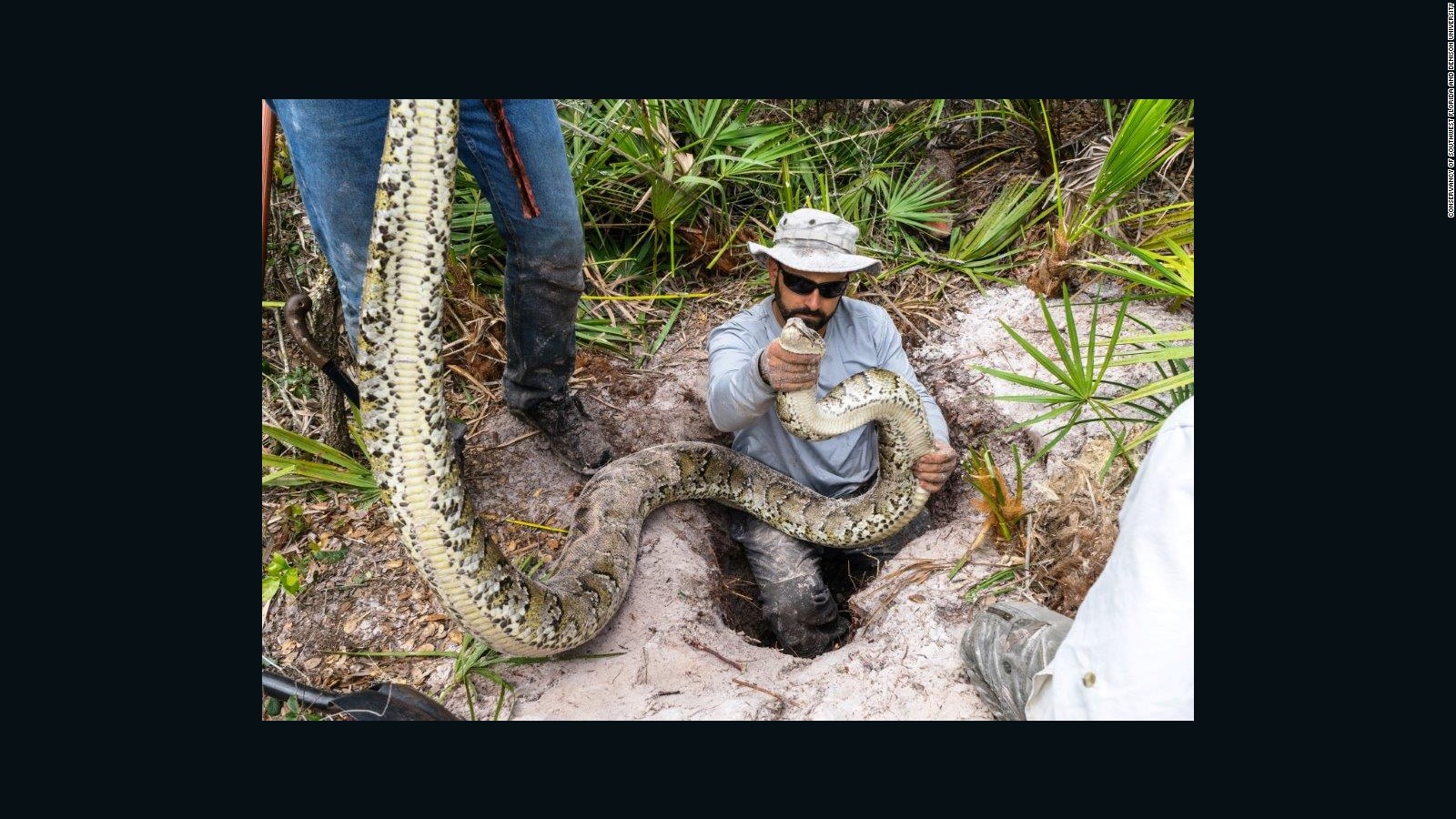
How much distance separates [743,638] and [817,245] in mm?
1869

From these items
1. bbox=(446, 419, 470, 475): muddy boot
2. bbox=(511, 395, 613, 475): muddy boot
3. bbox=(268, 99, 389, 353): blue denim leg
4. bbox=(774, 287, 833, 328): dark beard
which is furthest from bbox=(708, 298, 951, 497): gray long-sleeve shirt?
bbox=(268, 99, 389, 353): blue denim leg

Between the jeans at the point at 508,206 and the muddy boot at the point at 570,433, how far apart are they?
10cm

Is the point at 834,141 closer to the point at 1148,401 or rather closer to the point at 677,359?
the point at 677,359

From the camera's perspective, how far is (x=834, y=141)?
5.68 m

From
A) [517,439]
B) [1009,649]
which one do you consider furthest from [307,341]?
[1009,649]

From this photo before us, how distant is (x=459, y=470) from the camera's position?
8.77 feet

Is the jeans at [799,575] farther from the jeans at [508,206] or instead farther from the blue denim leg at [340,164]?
the blue denim leg at [340,164]

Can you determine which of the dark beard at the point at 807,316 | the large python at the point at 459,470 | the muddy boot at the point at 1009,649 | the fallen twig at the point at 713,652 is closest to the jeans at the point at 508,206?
the large python at the point at 459,470

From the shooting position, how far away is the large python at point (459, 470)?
7.62ft

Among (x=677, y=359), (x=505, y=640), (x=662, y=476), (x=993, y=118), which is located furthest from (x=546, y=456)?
(x=993, y=118)

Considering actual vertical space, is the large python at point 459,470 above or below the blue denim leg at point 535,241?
below

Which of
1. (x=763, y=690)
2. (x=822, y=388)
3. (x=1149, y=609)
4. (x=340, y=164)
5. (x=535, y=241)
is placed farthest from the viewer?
(x=822, y=388)

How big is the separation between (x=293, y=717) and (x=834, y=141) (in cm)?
471

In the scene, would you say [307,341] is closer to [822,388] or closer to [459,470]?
[459,470]
